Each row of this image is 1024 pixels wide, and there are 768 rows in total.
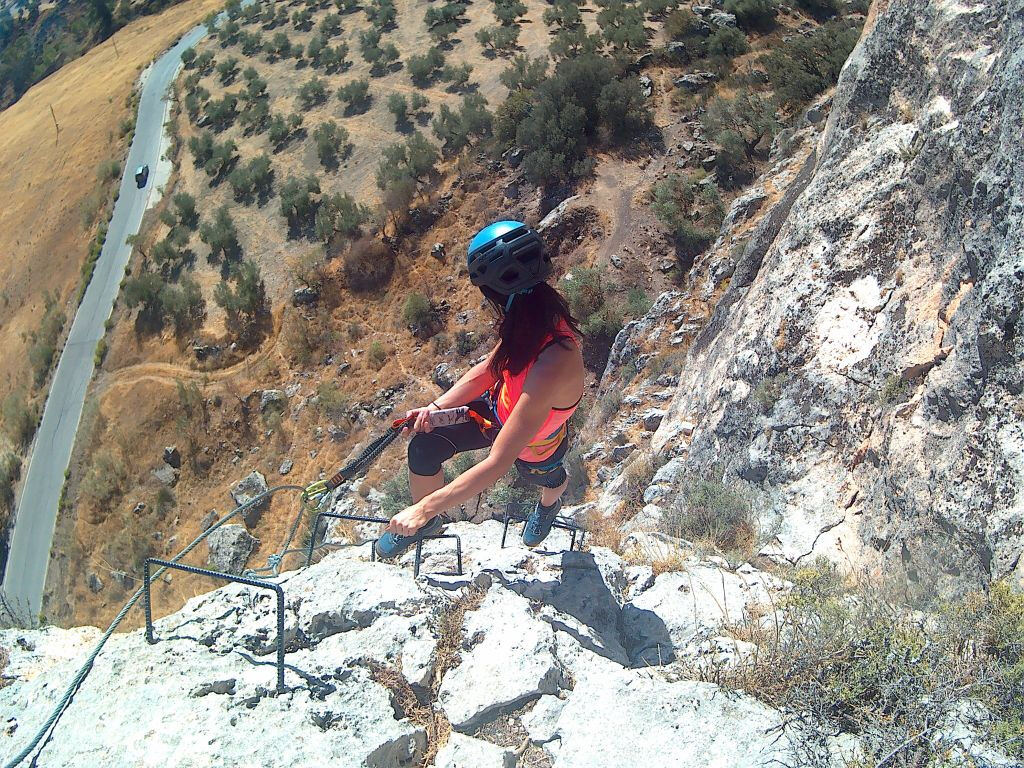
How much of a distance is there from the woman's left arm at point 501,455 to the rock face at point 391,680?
2.51ft

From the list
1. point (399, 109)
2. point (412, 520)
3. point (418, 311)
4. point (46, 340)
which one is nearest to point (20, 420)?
point (46, 340)

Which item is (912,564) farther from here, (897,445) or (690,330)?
(690,330)

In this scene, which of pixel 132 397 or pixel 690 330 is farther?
pixel 132 397

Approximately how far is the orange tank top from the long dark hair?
0.08 ft

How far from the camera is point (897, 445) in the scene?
3.97m

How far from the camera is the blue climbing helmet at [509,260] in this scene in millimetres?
2980

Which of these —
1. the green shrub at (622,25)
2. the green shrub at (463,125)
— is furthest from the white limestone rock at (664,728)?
the green shrub at (622,25)

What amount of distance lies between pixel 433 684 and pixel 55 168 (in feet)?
120

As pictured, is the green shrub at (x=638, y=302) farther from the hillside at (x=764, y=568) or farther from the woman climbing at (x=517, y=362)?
the woman climbing at (x=517, y=362)

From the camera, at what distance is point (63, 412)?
21.2m

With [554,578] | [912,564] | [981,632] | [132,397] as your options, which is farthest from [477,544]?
[132,397]

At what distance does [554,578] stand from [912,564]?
1.87 m

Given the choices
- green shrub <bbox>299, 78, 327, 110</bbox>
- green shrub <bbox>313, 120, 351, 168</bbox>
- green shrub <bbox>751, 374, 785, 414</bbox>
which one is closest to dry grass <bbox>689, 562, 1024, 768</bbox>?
green shrub <bbox>751, 374, 785, 414</bbox>

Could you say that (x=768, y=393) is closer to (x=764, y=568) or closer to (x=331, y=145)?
(x=764, y=568)
